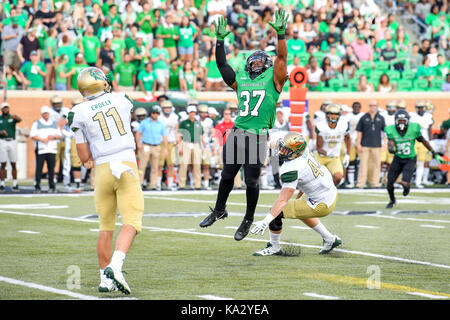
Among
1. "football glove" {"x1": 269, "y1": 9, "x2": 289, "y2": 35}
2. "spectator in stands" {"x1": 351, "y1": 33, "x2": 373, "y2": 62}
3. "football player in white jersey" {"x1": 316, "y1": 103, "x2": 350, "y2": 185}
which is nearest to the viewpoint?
"football glove" {"x1": 269, "y1": 9, "x2": 289, "y2": 35}

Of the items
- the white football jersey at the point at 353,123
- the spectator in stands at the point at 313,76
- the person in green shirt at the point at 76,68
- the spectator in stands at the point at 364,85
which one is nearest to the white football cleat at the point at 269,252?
the white football jersey at the point at 353,123

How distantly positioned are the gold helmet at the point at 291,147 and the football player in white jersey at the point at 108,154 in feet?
8.19

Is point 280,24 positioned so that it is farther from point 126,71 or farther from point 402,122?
point 126,71

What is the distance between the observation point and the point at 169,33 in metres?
24.1

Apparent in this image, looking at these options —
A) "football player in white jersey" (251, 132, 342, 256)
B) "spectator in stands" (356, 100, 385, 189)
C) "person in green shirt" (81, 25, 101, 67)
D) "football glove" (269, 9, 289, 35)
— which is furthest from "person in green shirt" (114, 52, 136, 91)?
"football glove" (269, 9, 289, 35)

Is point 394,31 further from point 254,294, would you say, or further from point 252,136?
point 254,294

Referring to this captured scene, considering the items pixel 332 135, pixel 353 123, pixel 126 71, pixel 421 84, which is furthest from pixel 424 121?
pixel 332 135

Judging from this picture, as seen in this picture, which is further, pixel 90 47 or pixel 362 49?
pixel 362 49

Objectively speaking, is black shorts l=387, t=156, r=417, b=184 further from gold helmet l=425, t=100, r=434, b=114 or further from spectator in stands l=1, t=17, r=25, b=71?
spectator in stands l=1, t=17, r=25, b=71

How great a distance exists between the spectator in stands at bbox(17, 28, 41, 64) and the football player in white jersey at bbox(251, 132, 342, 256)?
1412 cm

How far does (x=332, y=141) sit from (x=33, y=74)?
10.7 m

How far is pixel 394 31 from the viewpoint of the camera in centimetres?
2777

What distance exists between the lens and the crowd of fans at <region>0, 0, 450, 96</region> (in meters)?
22.9
